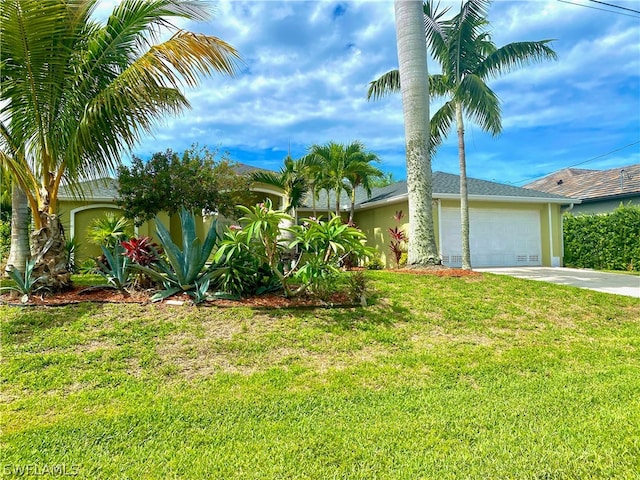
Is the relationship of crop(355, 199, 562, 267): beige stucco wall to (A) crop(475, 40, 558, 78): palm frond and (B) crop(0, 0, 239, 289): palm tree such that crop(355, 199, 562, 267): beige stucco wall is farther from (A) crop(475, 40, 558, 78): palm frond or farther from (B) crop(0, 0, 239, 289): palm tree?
(B) crop(0, 0, 239, 289): palm tree

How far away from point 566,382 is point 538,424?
1256mm

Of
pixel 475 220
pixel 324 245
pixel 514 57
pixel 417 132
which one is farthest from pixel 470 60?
pixel 324 245

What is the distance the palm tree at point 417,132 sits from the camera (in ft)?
29.5

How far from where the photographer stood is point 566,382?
392 cm

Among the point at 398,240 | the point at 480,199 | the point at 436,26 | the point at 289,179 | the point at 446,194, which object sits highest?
the point at 436,26

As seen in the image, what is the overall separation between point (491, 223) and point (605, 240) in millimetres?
4698

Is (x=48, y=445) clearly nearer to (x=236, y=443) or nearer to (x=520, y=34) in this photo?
(x=236, y=443)

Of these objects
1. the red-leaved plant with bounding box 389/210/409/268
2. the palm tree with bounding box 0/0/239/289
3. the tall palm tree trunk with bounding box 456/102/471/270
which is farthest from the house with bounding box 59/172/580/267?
the palm tree with bounding box 0/0/239/289

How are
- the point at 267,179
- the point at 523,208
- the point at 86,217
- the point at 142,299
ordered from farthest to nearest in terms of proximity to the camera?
the point at 523,208 → the point at 86,217 → the point at 267,179 → the point at 142,299

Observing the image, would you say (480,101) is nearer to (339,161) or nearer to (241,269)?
(339,161)

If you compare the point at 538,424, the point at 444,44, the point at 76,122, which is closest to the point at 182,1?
the point at 76,122

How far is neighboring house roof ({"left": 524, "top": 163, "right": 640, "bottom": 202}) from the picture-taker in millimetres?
18602

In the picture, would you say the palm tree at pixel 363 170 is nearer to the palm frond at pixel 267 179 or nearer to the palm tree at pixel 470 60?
the palm frond at pixel 267 179

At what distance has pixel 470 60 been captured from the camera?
11422mm
